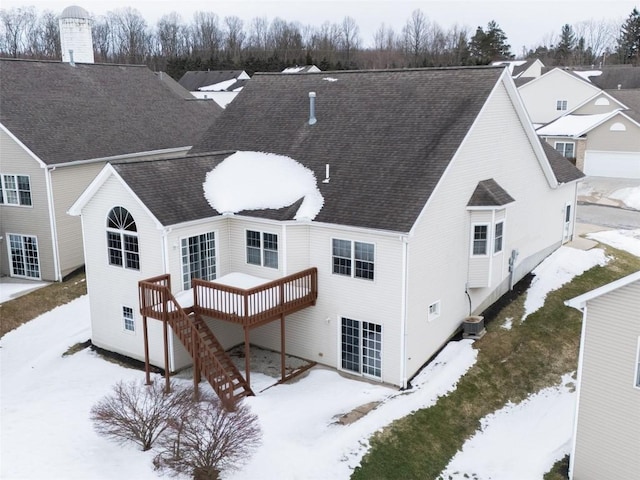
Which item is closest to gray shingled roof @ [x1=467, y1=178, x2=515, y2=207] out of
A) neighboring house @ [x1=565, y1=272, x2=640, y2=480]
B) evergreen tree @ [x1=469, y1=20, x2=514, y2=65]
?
neighboring house @ [x1=565, y1=272, x2=640, y2=480]

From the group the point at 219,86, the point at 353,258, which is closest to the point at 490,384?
the point at 353,258

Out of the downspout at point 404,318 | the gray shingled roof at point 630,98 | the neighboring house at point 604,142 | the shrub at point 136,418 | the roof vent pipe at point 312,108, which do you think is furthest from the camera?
the gray shingled roof at point 630,98

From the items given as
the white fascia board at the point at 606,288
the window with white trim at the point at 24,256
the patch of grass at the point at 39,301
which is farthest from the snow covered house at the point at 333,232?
the window with white trim at the point at 24,256

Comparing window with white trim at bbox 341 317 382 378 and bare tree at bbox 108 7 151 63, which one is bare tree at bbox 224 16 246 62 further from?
window with white trim at bbox 341 317 382 378

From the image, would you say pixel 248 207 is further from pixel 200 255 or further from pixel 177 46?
pixel 177 46

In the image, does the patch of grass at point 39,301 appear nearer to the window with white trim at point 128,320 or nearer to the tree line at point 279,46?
the window with white trim at point 128,320

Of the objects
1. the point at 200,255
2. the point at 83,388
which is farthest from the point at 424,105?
the point at 83,388
